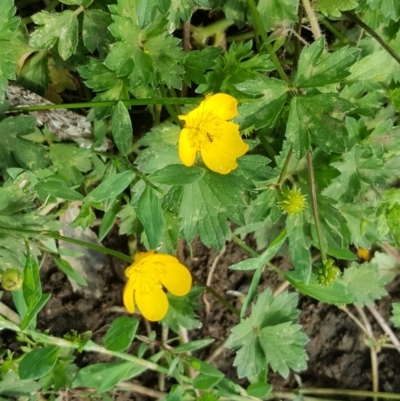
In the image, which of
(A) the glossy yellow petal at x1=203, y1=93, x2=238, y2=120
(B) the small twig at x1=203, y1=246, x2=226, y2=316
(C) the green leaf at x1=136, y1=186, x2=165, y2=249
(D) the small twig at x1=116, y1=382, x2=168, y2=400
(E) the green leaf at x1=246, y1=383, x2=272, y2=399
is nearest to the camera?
(C) the green leaf at x1=136, y1=186, x2=165, y2=249

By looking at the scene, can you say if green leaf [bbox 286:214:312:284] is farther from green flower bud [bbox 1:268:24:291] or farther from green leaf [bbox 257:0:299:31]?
green flower bud [bbox 1:268:24:291]

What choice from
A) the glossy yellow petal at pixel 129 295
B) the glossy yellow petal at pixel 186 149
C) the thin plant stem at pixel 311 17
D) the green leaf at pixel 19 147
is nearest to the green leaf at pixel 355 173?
the thin plant stem at pixel 311 17

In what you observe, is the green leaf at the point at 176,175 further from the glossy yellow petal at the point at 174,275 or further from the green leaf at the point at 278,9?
the green leaf at the point at 278,9

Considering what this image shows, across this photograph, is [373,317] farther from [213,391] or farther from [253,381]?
[213,391]

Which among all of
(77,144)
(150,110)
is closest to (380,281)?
(150,110)

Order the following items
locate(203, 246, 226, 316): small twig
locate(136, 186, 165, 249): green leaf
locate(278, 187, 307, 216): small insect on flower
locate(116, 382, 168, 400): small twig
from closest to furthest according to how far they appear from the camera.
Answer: locate(136, 186, 165, 249): green leaf → locate(278, 187, 307, 216): small insect on flower → locate(116, 382, 168, 400): small twig → locate(203, 246, 226, 316): small twig

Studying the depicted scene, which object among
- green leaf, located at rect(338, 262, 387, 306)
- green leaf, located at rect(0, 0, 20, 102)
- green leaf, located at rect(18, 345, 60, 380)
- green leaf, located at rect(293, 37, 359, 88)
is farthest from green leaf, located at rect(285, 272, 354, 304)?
green leaf, located at rect(0, 0, 20, 102)

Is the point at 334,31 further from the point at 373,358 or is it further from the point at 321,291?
the point at 373,358
